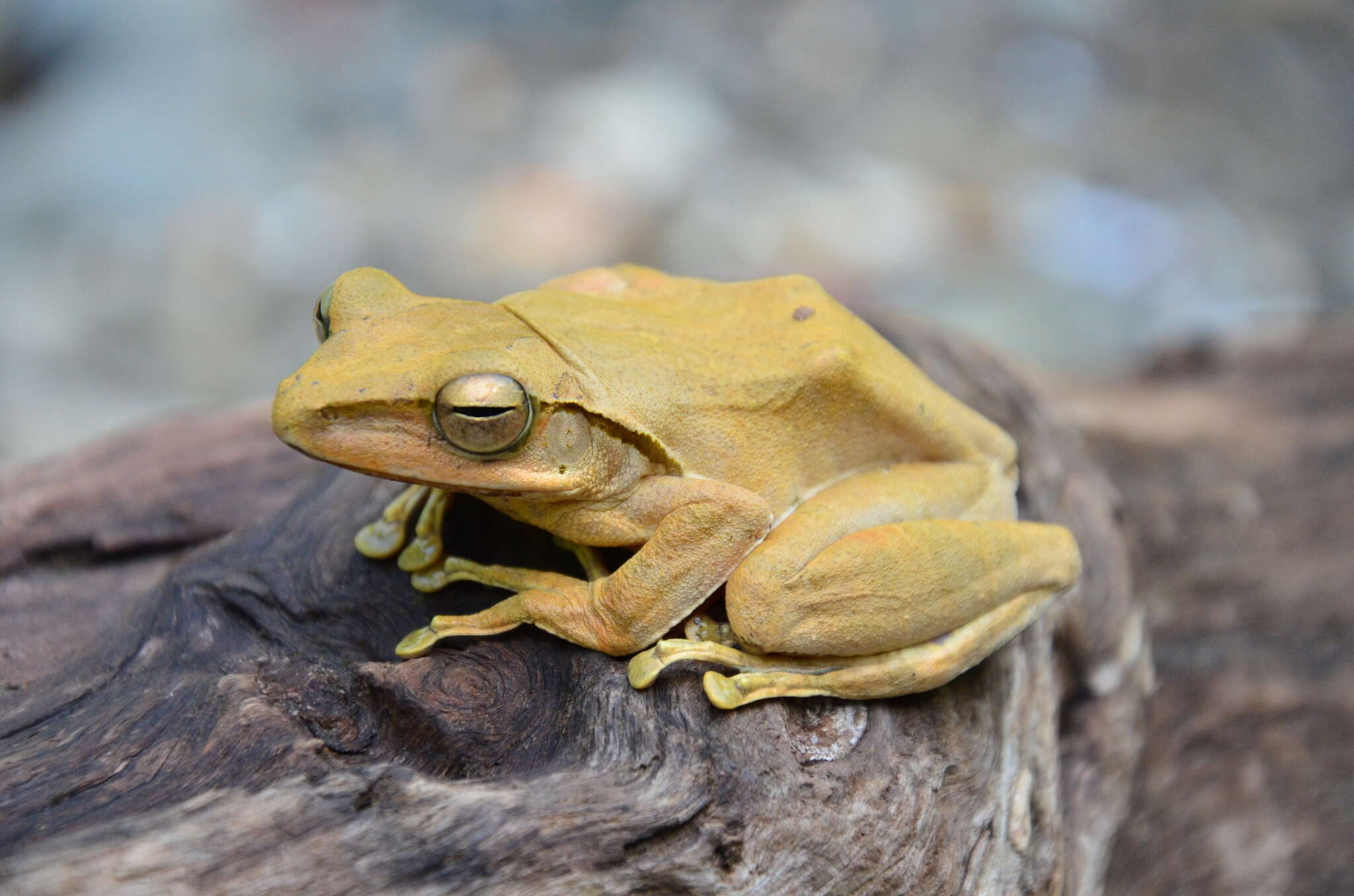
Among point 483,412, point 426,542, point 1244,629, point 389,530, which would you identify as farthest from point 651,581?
point 1244,629

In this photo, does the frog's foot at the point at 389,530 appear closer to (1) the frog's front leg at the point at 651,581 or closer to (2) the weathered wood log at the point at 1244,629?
(1) the frog's front leg at the point at 651,581

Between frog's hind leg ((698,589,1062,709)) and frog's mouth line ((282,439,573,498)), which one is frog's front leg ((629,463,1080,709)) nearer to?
frog's hind leg ((698,589,1062,709))

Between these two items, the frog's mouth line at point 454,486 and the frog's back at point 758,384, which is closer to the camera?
the frog's mouth line at point 454,486

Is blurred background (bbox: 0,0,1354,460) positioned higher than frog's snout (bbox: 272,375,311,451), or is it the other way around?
blurred background (bbox: 0,0,1354,460)

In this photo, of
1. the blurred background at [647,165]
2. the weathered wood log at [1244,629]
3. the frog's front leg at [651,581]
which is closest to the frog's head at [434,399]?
the frog's front leg at [651,581]

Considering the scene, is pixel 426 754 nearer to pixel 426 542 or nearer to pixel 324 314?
pixel 426 542

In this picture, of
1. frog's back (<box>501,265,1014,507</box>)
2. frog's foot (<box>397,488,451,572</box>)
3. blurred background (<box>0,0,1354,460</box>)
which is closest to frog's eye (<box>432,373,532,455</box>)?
frog's back (<box>501,265,1014,507</box>)

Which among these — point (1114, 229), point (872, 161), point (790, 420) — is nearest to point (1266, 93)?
point (1114, 229)
